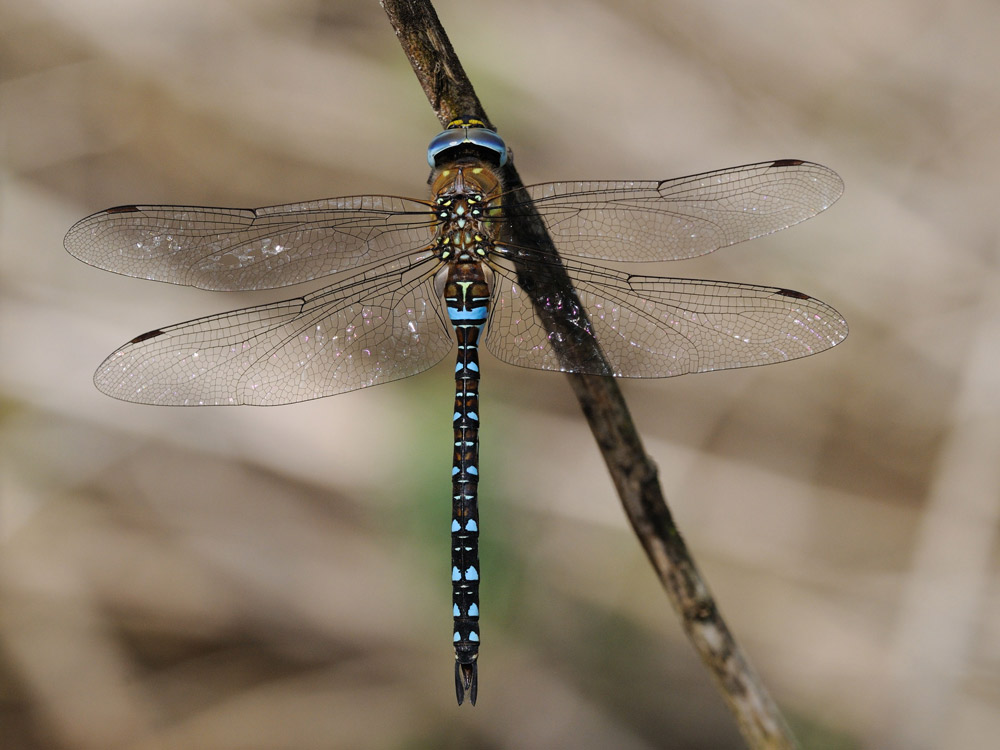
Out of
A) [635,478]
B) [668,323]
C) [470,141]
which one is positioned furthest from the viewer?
[668,323]

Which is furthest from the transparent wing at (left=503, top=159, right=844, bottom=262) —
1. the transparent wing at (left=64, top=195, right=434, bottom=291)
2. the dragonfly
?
the transparent wing at (left=64, top=195, right=434, bottom=291)

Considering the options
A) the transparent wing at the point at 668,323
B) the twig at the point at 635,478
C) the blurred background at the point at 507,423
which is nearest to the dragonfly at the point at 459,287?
the transparent wing at the point at 668,323

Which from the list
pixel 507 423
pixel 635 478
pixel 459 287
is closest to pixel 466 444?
pixel 459 287

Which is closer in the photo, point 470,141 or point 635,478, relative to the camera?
point 635,478

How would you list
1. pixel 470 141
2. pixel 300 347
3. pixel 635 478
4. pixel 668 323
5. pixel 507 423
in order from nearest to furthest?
pixel 635 478 < pixel 470 141 < pixel 668 323 < pixel 300 347 < pixel 507 423

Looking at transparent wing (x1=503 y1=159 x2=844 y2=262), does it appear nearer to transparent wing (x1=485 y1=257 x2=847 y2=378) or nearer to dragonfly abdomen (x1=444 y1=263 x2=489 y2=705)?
transparent wing (x1=485 y1=257 x2=847 y2=378)

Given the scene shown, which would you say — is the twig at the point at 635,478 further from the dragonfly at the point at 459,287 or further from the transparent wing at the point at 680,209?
the transparent wing at the point at 680,209

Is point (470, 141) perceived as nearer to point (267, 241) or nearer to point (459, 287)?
point (459, 287)
